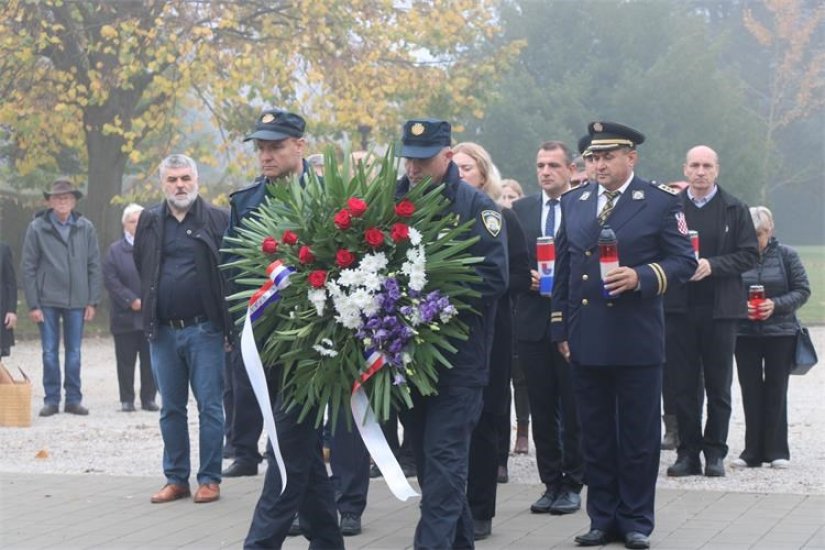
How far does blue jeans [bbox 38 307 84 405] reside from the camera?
15.0 metres

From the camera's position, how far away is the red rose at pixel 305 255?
6.50 meters

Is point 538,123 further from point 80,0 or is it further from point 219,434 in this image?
point 219,434

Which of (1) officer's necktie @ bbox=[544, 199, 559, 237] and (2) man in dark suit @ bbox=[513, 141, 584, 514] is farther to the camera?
(1) officer's necktie @ bbox=[544, 199, 559, 237]

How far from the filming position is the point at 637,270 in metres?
7.48

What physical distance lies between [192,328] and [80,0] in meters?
15.7

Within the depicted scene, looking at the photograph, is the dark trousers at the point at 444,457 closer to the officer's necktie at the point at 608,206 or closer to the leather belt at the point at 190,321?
the officer's necktie at the point at 608,206

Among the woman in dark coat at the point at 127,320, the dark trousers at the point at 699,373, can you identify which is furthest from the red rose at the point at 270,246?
the woman in dark coat at the point at 127,320

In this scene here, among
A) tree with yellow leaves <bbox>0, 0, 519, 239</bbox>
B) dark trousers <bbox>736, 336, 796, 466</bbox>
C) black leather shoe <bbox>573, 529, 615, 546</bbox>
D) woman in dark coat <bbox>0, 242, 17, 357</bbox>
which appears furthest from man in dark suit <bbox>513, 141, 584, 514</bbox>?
tree with yellow leaves <bbox>0, 0, 519, 239</bbox>

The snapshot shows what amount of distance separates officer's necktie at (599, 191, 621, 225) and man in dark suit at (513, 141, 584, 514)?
38.4 inches

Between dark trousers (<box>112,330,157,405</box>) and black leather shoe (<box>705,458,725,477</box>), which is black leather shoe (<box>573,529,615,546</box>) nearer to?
black leather shoe (<box>705,458,725,477</box>)

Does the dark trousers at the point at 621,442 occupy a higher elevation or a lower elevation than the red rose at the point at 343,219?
lower

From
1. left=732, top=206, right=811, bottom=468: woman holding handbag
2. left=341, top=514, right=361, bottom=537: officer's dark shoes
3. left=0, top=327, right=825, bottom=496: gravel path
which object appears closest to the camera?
left=341, top=514, right=361, bottom=537: officer's dark shoes

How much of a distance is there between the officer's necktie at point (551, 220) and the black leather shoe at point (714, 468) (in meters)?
2.07

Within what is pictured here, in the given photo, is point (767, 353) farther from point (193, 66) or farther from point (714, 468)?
point (193, 66)
